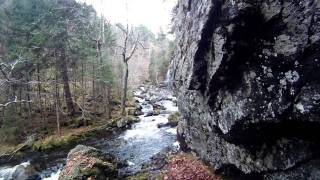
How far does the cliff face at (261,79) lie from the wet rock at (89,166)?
5856mm

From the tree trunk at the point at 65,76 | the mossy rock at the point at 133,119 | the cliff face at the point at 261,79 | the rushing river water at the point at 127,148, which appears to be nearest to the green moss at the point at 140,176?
the rushing river water at the point at 127,148

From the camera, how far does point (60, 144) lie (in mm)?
23828

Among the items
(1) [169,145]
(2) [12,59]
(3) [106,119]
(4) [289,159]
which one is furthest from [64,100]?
(4) [289,159]

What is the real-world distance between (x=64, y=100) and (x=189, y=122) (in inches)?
735

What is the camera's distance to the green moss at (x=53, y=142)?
77.5ft

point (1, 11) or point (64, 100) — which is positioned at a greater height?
point (1, 11)

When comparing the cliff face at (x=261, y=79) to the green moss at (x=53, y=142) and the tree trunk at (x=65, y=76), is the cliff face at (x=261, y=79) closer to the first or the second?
the green moss at (x=53, y=142)

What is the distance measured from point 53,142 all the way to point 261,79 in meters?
18.0

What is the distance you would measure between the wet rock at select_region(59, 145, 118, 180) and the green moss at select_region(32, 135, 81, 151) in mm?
6400

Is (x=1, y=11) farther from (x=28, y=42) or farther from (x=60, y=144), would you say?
(x=60, y=144)

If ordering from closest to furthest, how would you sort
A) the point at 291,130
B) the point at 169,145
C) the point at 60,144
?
the point at 291,130, the point at 169,145, the point at 60,144

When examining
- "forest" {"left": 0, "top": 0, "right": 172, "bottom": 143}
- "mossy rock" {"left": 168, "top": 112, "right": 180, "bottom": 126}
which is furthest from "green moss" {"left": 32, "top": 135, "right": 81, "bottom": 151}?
"mossy rock" {"left": 168, "top": 112, "right": 180, "bottom": 126}

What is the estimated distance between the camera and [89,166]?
627 inches

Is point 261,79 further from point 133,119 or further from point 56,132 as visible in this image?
point 56,132
